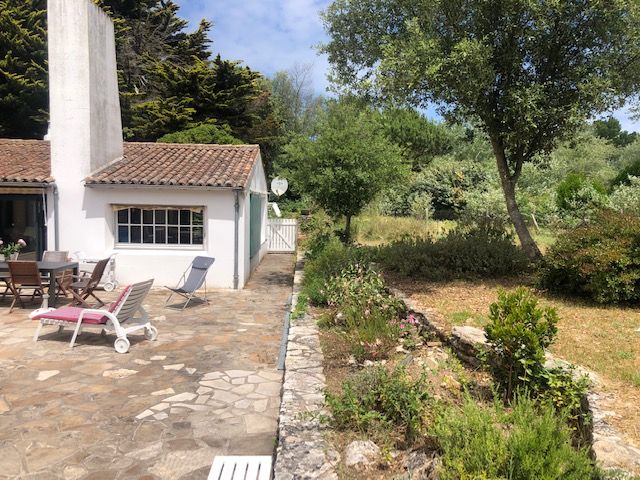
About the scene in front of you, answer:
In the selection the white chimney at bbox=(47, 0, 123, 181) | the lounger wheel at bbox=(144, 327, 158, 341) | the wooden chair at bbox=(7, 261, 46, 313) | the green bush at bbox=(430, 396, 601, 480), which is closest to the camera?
the green bush at bbox=(430, 396, 601, 480)

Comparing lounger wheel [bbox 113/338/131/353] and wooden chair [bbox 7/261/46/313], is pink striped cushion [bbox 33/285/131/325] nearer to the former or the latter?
lounger wheel [bbox 113/338/131/353]

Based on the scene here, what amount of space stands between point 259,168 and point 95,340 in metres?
9.73

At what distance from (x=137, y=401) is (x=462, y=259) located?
21.2ft

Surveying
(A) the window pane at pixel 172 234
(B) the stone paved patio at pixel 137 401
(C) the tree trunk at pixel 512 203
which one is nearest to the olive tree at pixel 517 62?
(C) the tree trunk at pixel 512 203

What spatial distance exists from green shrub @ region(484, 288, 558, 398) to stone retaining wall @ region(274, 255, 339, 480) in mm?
1600

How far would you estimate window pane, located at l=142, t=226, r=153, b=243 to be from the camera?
12.3 m

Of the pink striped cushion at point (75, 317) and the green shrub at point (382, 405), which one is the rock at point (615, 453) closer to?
the green shrub at point (382, 405)

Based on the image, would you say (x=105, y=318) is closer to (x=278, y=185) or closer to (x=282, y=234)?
(x=278, y=185)

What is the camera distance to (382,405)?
4020mm

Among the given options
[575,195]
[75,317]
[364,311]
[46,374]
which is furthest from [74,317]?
[575,195]

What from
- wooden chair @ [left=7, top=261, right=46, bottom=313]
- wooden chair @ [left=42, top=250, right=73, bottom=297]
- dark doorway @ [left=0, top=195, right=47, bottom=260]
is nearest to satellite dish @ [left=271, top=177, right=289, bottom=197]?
dark doorway @ [left=0, top=195, right=47, bottom=260]

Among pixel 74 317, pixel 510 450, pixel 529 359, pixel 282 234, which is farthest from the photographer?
pixel 282 234

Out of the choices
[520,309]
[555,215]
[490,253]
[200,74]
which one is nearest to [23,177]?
[490,253]

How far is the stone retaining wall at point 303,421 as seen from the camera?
3.36m
